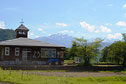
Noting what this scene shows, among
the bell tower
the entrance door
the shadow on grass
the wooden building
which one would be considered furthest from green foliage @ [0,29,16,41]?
the shadow on grass

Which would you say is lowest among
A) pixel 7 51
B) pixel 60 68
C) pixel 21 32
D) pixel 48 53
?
pixel 60 68

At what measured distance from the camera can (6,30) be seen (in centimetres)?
14812

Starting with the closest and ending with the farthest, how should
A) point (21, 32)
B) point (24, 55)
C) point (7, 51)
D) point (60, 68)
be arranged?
point (60, 68), point (7, 51), point (24, 55), point (21, 32)

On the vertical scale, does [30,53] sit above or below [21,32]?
below

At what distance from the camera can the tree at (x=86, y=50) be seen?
32.3 m

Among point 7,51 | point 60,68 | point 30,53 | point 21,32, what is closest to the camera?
point 60,68

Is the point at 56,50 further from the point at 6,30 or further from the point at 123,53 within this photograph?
the point at 6,30

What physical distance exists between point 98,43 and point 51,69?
11231 mm

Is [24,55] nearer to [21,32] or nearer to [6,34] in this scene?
[21,32]

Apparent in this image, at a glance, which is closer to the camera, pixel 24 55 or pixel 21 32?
pixel 24 55

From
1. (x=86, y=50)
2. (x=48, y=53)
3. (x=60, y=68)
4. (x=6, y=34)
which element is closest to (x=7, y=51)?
(x=48, y=53)

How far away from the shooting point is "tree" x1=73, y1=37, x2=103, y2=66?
1273 inches

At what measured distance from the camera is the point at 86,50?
106ft

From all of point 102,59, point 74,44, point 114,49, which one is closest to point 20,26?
point 74,44
